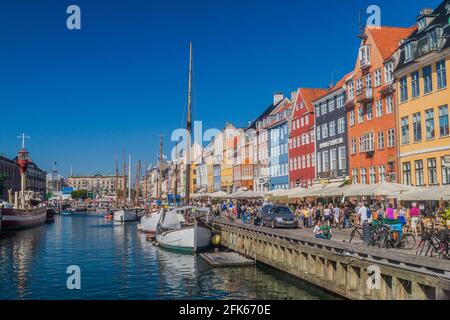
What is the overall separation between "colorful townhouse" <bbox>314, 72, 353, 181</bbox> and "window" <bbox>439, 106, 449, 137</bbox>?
1647cm

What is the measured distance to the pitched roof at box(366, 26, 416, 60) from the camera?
49.7 meters

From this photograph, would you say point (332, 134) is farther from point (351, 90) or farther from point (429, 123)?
point (429, 123)

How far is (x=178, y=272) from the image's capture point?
2945 centimetres

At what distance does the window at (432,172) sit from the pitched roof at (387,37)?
40.5ft

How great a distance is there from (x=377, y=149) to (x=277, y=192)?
10464 mm

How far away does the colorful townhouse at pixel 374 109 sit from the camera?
4772cm

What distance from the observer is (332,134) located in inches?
2413

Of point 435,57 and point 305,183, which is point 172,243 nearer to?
point 435,57

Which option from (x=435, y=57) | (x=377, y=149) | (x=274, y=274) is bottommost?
(x=274, y=274)

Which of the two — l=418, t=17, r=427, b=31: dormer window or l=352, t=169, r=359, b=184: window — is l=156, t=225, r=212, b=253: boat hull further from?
l=418, t=17, r=427, b=31: dormer window

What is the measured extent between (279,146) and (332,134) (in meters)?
19.6

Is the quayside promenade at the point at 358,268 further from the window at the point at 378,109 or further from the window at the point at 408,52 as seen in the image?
the window at the point at 378,109
